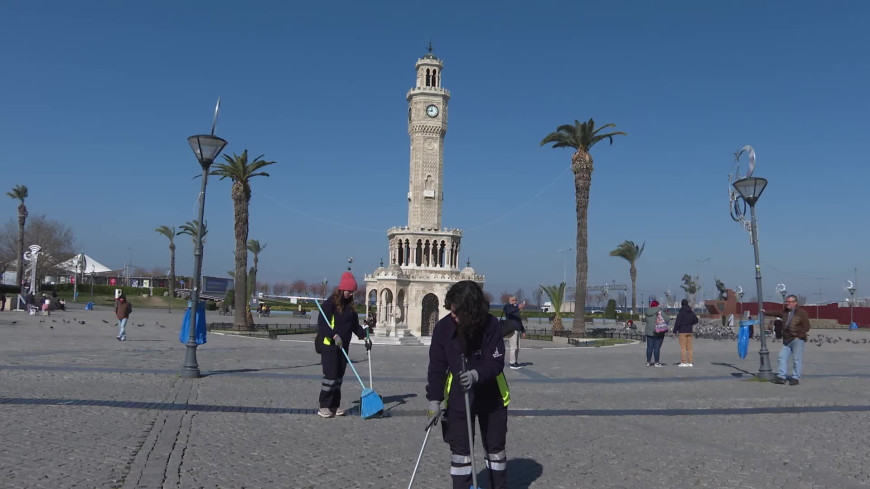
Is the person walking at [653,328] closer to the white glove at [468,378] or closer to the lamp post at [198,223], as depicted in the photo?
the lamp post at [198,223]

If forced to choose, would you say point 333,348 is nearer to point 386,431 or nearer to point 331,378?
point 331,378

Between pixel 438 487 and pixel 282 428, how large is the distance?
293 centimetres

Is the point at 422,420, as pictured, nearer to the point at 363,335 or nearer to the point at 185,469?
the point at 363,335

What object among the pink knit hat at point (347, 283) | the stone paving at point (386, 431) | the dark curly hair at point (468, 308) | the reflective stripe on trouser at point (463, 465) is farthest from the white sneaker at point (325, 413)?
the dark curly hair at point (468, 308)

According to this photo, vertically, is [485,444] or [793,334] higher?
[793,334]

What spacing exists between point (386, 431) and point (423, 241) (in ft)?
108

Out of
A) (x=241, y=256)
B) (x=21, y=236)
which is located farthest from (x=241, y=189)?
(x=21, y=236)

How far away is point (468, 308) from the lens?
15.7 ft

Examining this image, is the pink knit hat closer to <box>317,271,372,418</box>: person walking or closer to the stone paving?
<box>317,271,372,418</box>: person walking

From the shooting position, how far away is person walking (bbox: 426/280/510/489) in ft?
15.6

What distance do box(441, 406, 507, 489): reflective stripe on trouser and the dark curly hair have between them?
595 millimetres

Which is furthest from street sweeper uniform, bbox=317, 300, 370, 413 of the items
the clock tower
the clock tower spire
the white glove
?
the clock tower spire

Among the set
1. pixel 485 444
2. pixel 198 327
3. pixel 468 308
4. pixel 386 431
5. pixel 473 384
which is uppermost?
pixel 468 308

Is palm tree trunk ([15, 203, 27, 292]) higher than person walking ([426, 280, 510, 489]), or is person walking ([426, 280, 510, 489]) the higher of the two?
palm tree trunk ([15, 203, 27, 292])
